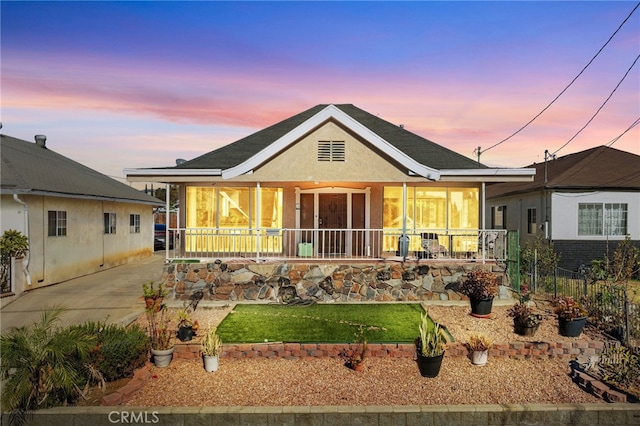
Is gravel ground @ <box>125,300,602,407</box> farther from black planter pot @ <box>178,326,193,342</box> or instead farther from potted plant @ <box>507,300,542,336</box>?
potted plant @ <box>507,300,542,336</box>

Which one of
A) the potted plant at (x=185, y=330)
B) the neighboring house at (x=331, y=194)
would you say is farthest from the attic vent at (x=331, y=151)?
the potted plant at (x=185, y=330)

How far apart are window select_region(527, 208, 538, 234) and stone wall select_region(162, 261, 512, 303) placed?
8930mm

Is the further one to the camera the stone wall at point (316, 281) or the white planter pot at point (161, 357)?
the stone wall at point (316, 281)

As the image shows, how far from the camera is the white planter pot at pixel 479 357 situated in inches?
270

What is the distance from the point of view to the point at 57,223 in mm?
14641

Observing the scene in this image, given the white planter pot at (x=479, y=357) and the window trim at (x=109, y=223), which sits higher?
the window trim at (x=109, y=223)

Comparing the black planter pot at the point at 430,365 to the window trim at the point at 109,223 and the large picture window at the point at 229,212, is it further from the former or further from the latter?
the window trim at the point at 109,223

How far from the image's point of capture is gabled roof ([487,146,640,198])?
56.6 feet

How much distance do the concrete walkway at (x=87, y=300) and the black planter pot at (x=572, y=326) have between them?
9695 millimetres

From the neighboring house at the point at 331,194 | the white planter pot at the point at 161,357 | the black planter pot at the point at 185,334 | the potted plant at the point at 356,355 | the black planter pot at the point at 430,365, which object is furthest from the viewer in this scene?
the neighboring house at the point at 331,194

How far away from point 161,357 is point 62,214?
1104 cm

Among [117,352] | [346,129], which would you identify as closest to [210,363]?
[117,352]

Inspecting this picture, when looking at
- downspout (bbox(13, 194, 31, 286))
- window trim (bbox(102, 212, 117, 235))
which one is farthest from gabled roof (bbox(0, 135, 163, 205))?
window trim (bbox(102, 212, 117, 235))

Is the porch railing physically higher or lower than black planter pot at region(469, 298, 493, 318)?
higher
